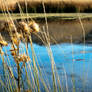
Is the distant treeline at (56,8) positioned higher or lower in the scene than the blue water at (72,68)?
lower

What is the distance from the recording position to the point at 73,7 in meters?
15.9

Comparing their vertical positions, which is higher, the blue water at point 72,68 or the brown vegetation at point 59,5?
the blue water at point 72,68

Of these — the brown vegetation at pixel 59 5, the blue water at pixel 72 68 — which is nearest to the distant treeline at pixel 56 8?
the brown vegetation at pixel 59 5

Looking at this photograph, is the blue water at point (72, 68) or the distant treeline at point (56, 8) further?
the distant treeline at point (56, 8)

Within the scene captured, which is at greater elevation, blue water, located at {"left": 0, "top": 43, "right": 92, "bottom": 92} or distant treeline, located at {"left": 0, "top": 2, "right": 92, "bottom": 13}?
blue water, located at {"left": 0, "top": 43, "right": 92, "bottom": 92}

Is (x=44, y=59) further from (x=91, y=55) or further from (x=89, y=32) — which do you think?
(x=89, y=32)

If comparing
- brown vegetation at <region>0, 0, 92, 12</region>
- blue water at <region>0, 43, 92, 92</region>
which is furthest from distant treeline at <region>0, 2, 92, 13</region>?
blue water at <region>0, 43, 92, 92</region>

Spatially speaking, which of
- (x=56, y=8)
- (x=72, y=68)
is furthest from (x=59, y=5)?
(x=72, y=68)

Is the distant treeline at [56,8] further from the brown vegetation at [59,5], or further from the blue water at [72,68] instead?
the blue water at [72,68]

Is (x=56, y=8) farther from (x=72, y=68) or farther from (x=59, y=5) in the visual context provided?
(x=72, y=68)

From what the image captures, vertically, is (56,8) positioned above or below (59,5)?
below

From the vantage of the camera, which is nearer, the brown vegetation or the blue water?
the blue water

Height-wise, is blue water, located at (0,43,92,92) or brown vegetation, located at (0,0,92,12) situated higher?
blue water, located at (0,43,92,92)

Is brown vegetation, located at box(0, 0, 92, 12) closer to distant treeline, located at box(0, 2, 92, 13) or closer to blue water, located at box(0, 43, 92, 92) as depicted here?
distant treeline, located at box(0, 2, 92, 13)
